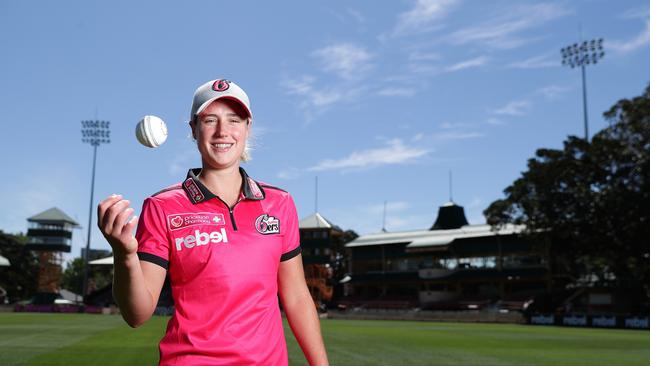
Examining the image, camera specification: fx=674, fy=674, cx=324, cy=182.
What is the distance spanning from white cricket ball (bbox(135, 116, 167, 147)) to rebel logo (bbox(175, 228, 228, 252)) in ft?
1.54

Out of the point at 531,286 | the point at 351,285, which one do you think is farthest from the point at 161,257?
the point at 351,285

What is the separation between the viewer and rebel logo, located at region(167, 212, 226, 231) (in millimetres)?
2807

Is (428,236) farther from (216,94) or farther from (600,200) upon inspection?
(216,94)

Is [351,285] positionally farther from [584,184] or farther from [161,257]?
[161,257]

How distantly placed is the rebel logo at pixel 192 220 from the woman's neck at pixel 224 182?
6.0 inches

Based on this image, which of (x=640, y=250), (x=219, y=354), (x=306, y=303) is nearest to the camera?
(x=219, y=354)

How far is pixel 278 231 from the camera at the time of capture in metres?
2.97

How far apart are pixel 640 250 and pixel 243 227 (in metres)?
51.1

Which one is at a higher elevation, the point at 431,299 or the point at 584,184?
the point at 584,184

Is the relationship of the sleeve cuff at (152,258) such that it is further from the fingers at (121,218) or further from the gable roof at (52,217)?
the gable roof at (52,217)

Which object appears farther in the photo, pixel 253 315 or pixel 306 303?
pixel 306 303

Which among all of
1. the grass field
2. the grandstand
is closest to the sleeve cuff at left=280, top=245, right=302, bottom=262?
the grass field

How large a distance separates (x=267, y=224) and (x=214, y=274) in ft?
1.13

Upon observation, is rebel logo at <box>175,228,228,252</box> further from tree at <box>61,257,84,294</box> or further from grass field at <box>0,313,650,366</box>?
tree at <box>61,257,84,294</box>
